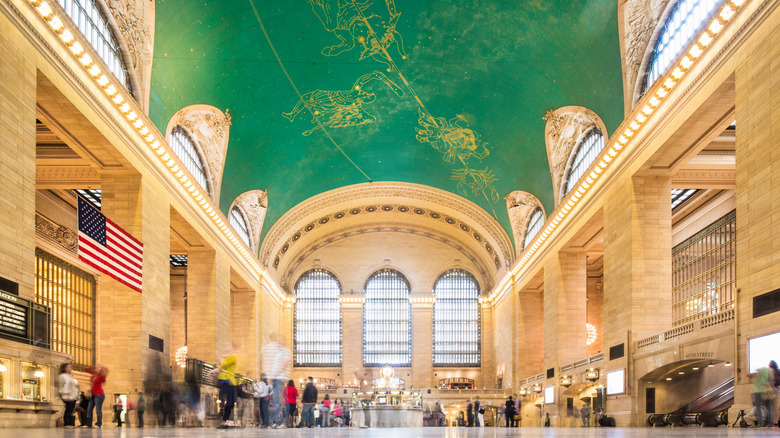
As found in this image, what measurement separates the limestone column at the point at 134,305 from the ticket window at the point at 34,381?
5686 mm

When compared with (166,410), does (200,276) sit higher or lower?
higher

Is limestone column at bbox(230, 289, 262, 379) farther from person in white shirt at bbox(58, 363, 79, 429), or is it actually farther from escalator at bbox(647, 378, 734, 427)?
person in white shirt at bbox(58, 363, 79, 429)

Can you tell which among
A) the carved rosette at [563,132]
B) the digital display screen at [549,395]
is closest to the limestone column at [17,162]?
the carved rosette at [563,132]

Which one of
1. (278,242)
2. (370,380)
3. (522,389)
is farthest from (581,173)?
(370,380)

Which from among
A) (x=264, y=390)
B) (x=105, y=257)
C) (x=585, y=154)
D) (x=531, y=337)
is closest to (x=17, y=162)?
(x=105, y=257)

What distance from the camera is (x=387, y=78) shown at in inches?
1024

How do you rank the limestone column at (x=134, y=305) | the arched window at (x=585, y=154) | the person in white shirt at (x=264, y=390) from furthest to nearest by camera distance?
the arched window at (x=585, y=154), the limestone column at (x=134, y=305), the person in white shirt at (x=264, y=390)

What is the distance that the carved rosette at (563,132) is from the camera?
23.5 metres

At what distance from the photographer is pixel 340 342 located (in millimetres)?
45844

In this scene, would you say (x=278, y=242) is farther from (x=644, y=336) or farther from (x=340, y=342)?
(x=644, y=336)

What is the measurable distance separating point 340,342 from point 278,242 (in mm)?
9784

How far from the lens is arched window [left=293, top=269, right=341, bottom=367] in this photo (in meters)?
45.8

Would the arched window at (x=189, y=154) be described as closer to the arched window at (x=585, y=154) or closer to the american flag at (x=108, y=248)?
the american flag at (x=108, y=248)

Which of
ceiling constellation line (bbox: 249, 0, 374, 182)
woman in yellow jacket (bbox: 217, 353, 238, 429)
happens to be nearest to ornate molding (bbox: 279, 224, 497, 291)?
ceiling constellation line (bbox: 249, 0, 374, 182)
